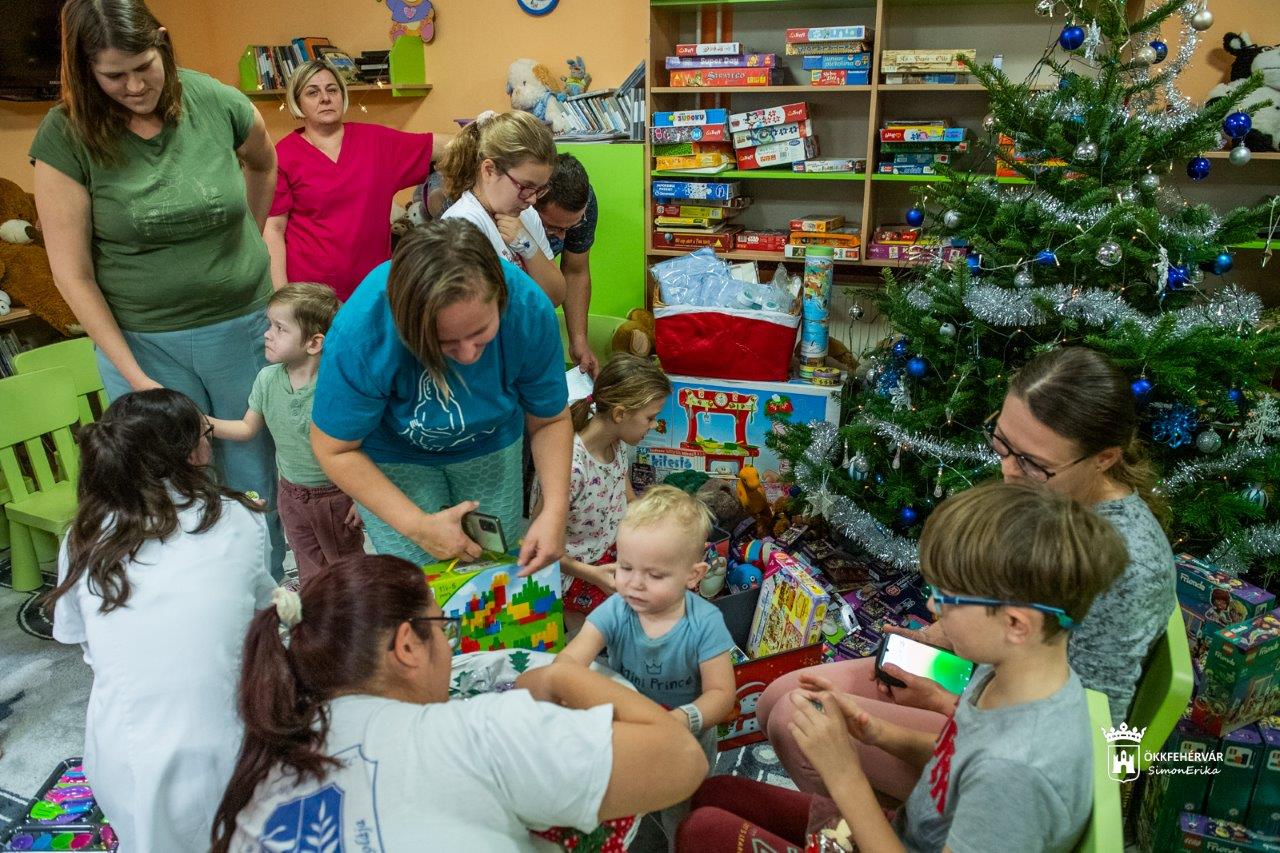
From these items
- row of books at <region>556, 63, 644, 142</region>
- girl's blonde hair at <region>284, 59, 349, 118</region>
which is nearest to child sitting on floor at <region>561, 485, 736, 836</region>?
girl's blonde hair at <region>284, 59, 349, 118</region>

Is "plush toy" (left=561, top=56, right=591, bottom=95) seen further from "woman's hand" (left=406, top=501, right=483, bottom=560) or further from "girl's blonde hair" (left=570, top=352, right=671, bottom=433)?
"woman's hand" (left=406, top=501, right=483, bottom=560)

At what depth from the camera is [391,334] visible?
4.89 ft

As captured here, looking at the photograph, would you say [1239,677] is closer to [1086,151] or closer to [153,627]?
[1086,151]

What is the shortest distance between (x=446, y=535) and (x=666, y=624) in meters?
0.42

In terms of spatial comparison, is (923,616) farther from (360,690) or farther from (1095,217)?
(360,690)

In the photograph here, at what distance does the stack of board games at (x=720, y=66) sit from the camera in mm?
3537

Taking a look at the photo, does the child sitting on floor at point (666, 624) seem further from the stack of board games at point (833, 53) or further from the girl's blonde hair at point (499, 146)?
the stack of board games at point (833, 53)

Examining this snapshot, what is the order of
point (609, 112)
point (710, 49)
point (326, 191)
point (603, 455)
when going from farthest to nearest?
1. point (609, 112)
2. point (710, 49)
3. point (326, 191)
4. point (603, 455)

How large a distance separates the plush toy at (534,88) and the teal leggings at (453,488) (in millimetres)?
2508

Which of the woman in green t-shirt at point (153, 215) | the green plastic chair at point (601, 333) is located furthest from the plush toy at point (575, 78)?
the woman in green t-shirt at point (153, 215)

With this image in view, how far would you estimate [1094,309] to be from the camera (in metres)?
2.08

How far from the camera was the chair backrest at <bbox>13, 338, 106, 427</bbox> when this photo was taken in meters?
2.87

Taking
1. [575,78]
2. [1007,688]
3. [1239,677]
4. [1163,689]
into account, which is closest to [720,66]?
[575,78]

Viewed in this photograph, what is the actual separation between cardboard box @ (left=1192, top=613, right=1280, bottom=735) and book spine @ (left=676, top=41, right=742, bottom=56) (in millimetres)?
2698
